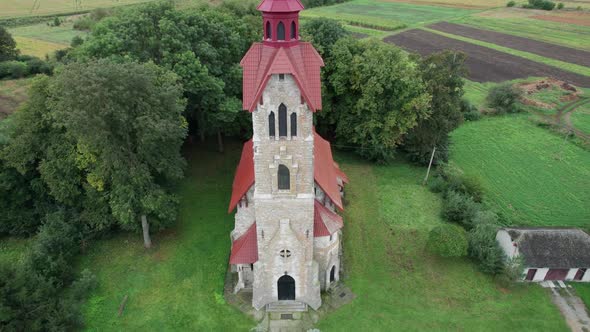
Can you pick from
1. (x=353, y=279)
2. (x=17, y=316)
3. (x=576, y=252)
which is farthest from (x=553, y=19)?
(x=17, y=316)

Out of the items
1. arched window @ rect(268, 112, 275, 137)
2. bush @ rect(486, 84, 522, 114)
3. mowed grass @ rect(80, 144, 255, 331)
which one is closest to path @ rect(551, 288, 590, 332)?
mowed grass @ rect(80, 144, 255, 331)

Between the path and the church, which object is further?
the path

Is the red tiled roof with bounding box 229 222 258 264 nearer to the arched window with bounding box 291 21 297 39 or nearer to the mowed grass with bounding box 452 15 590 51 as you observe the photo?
the arched window with bounding box 291 21 297 39

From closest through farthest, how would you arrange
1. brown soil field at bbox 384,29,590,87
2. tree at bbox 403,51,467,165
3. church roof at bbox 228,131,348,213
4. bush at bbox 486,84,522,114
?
1. church roof at bbox 228,131,348,213
2. tree at bbox 403,51,467,165
3. bush at bbox 486,84,522,114
4. brown soil field at bbox 384,29,590,87

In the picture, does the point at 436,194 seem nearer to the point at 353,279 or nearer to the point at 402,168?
the point at 402,168

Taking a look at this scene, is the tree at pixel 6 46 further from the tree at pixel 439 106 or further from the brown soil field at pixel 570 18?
the brown soil field at pixel 570 18

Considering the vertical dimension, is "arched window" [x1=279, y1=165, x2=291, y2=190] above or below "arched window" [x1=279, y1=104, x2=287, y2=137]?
below
